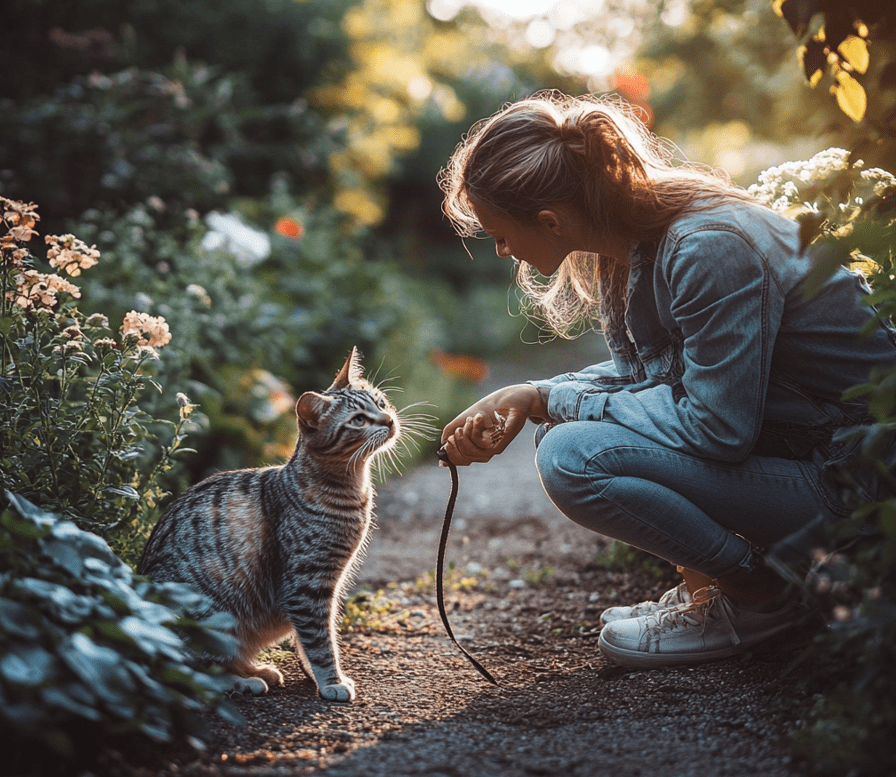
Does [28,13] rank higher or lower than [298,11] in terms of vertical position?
A: lower

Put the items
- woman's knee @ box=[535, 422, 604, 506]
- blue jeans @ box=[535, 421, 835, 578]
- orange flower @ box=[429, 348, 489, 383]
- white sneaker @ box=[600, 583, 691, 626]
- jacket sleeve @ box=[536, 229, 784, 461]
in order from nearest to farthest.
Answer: jacket sleeve @ box=[536, 229, 784, 461]
blue jeans @ box=[535, 421, 835, 578]
woman's knee @ box=[535, 422, 604, 506]
white sneaker @ box=[600, 583, 691, 626]
orange flower @ box=[429, 348, 489, 383]

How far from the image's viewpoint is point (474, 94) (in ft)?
40.1

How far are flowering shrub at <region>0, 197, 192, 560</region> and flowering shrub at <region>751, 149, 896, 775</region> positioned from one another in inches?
70.9

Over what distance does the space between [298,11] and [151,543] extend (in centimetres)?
667

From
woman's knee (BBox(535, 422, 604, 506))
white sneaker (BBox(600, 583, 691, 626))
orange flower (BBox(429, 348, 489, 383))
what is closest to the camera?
woman's knee (BBox(535, 422, 604, 506))

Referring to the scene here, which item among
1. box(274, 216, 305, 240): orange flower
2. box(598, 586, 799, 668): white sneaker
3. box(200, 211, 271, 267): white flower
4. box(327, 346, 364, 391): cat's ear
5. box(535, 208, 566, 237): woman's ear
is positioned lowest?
box(598, 586, 799, 668): white sneaker

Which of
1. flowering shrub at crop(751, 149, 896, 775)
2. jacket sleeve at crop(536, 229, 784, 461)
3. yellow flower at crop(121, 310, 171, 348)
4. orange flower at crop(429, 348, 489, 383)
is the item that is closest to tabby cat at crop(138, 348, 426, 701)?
yellow flower at crop(121, 310, 171, 348)

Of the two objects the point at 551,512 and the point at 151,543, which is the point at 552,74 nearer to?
the point at 551,512

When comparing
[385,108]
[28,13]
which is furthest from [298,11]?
[28,13]

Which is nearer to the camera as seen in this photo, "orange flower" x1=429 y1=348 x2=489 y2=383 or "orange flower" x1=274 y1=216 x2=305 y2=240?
"orange flower" x1=274 y1=216 x2=305 y2=240

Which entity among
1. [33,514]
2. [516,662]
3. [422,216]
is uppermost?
[422,216]

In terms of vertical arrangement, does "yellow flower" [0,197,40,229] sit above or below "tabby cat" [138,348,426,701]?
above

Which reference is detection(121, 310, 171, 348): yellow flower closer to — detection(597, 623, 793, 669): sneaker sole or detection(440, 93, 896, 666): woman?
detection(440, 93, 896, 666): woman

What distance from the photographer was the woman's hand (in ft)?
8.06
